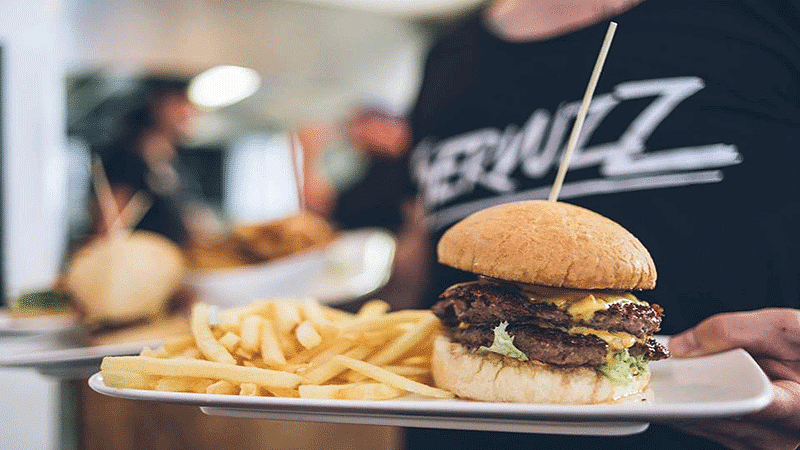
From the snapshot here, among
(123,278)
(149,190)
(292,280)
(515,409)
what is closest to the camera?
(515,409)

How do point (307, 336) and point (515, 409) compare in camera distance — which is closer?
point (515, 409)

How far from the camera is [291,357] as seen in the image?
1383 millimetres

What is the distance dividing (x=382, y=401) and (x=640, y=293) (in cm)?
82

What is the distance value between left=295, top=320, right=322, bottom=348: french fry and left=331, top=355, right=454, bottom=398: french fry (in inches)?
3.3

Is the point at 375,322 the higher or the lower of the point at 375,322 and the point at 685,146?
the lower

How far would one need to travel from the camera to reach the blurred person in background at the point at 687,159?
4.74 ft

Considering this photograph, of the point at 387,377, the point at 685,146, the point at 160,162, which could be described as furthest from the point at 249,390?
the point at 160,162

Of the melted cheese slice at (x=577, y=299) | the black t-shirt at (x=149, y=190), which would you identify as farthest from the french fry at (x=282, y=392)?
the black t-shirt at (x=149, y=190)

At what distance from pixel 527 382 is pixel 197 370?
645mm

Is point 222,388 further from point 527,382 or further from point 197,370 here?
point 527,382

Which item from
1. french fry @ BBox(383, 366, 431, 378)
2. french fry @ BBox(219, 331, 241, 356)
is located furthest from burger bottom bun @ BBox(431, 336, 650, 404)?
A: french fry @ BBox(219, 331, 241, 356)

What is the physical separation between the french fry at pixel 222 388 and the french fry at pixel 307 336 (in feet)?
0.57

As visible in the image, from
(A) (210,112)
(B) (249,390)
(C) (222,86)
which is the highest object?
(C) (222,86)

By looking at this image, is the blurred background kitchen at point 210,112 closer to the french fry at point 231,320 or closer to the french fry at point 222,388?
the french fry at point 231,320
